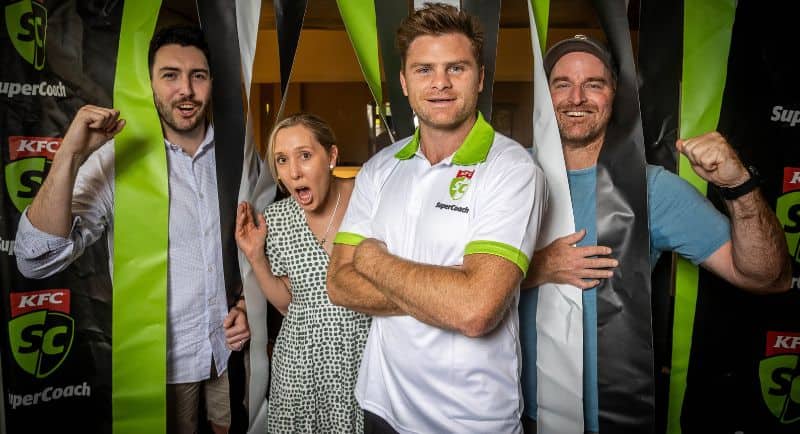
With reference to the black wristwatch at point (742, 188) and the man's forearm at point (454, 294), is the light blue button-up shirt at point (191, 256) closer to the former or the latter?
the man's forearm at point (454, 294)

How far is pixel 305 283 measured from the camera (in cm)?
160

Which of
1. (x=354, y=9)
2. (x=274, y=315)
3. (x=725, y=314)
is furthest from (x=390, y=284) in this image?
(x=725, y=314)

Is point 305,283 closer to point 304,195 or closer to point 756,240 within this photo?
point 304,195

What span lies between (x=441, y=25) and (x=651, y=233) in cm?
75

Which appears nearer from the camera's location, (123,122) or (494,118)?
(123,122)

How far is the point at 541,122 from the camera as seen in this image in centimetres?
152

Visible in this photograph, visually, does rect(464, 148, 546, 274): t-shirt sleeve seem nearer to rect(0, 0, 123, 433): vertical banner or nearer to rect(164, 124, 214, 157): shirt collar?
rect(164, 124, 214, 157): shirt collar

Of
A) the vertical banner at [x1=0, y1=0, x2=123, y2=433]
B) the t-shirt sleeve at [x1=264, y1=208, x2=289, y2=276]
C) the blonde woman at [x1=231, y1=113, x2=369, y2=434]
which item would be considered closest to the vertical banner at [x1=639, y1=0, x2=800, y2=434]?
the blonde woman at [x1=231, y1=113, x2=369, y2=434]

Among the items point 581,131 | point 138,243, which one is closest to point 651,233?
point 581,131

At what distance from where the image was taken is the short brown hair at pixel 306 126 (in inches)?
62.8

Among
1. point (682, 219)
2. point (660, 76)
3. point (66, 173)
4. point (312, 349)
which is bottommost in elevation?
point (312, 349)

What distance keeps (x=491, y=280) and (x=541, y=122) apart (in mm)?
515

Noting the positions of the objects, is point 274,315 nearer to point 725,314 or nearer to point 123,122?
point 123,122

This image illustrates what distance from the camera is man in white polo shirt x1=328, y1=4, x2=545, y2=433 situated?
1291 millimetres
